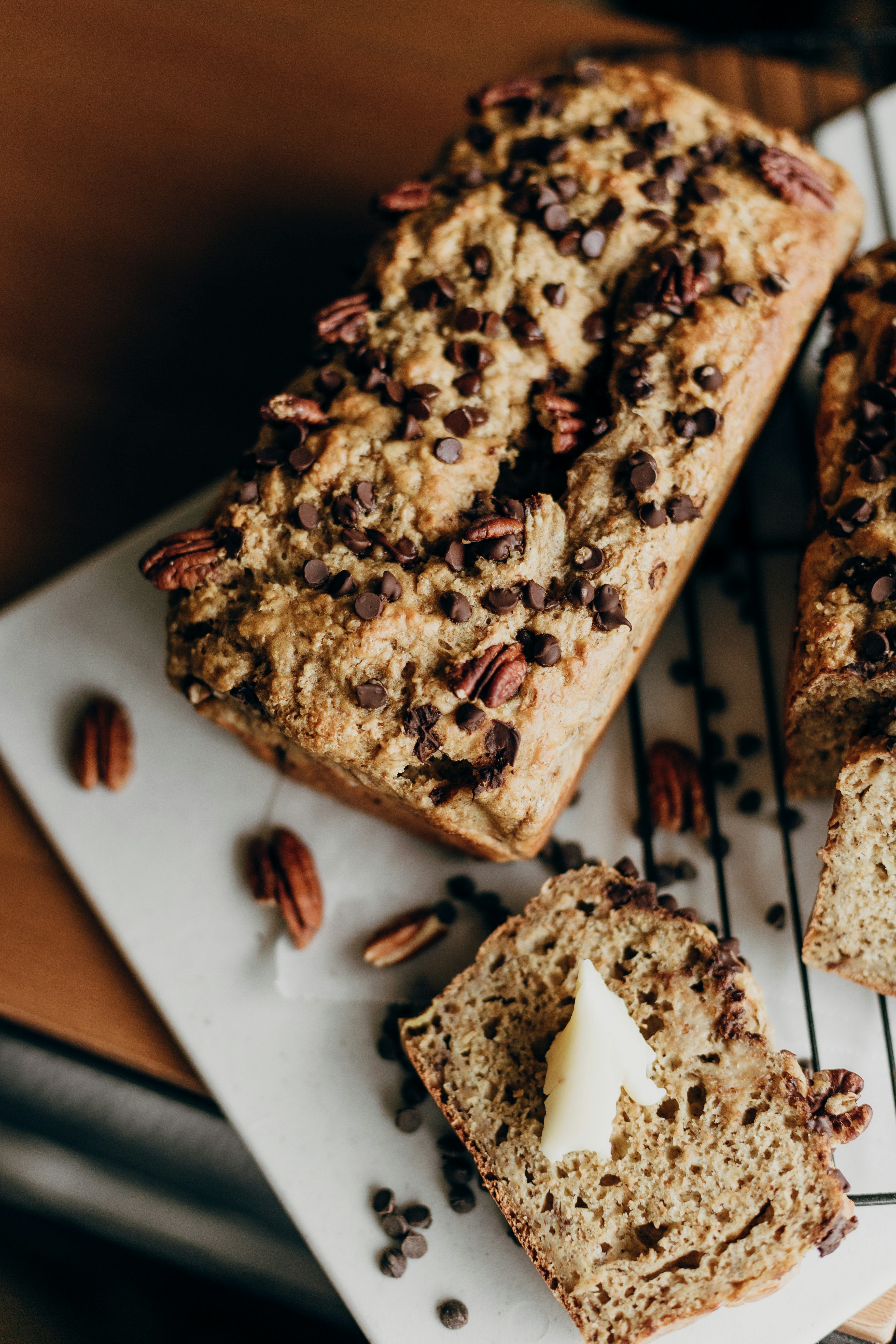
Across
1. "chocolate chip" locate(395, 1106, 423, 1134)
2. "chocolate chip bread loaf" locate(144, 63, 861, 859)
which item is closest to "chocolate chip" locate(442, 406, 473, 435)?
"chocolate chip bread loaf" locate(144, 63, 861, 859)

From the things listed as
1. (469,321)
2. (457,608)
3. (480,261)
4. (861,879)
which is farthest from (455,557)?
(861,879)

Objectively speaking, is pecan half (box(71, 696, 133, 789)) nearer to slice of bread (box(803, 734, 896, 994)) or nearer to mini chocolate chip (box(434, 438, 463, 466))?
mini chocolate chip (box(434, 438, 463, 466))

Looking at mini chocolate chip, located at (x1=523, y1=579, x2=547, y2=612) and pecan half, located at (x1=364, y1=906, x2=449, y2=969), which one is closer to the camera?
mini chocolate chip, located at (x1=523, y1=579, x2=547, y2=612)

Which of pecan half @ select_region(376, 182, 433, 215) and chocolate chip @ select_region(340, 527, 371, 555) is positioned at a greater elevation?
pecan half @ select_region(376, 182, 433, 215)

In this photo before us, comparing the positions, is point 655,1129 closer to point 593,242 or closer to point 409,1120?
point 409,1120

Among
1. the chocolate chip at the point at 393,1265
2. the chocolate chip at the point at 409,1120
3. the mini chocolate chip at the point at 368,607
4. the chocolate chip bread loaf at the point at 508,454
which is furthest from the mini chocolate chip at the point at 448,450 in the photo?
the chocolate chip at the point at 393,1265
